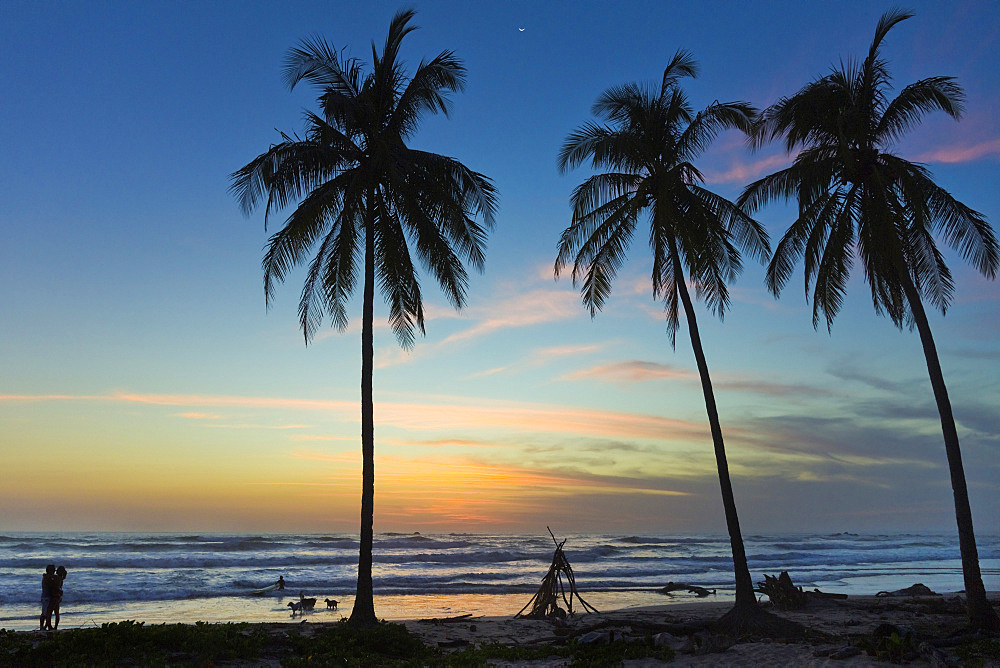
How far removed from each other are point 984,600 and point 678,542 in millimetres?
59664

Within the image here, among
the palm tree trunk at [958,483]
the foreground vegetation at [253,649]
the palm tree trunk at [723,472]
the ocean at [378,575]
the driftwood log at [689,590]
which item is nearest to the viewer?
the foreground vegetation at [253,649]

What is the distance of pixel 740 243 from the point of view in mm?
15680

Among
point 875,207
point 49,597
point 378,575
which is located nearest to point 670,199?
point 875,207

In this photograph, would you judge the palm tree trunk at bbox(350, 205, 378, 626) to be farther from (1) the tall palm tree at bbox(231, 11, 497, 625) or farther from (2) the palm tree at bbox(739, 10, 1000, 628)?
(2) the palm tree at bbox(739, 10, 1000, 628)

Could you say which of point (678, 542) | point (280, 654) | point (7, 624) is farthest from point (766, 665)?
point (678, 542)

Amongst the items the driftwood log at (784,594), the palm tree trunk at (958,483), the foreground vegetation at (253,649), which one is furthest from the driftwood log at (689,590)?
the foreground vegetation at (253,649)

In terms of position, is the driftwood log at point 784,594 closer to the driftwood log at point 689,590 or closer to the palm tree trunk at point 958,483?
the palm tree trunk at point 958,483

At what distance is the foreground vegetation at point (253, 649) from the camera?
9.19m

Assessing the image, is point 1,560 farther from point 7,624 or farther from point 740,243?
point 740,243

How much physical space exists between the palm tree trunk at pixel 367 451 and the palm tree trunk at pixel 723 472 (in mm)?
6745

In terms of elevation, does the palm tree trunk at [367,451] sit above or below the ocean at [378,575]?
above

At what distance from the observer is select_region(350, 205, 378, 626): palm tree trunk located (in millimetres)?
12938

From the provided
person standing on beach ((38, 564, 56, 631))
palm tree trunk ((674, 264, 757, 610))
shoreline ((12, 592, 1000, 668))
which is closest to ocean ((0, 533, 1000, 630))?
person standing on beach ((38, 564, 56, 631))

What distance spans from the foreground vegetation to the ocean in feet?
27.7
